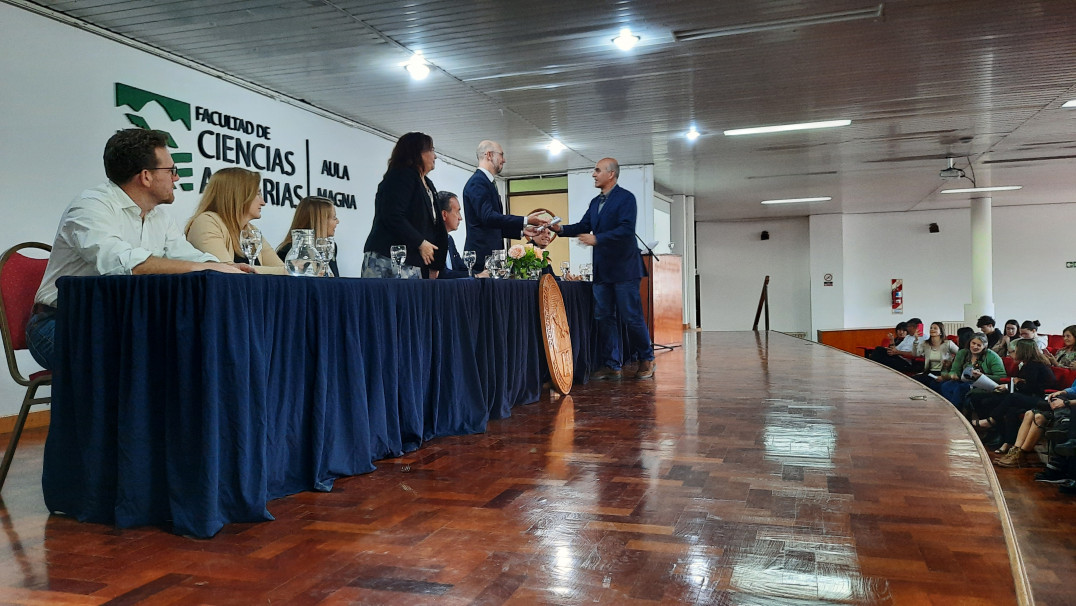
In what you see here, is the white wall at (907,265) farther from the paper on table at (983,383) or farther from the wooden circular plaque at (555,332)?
the wooden circular plaque at (555,332)

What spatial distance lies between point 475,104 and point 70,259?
232 inches

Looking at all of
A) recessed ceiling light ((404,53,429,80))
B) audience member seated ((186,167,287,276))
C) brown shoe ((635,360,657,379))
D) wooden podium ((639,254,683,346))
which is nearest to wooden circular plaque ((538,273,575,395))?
brown shoe ((635,360,657,379))

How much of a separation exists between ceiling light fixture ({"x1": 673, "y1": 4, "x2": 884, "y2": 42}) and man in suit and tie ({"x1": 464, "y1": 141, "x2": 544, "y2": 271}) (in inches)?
86.5

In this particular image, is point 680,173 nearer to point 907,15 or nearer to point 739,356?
point 739,356

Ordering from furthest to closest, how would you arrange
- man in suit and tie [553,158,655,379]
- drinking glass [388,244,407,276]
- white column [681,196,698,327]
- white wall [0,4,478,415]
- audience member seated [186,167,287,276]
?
1. white column [681,196,698,327]
2. man in suit and tie [553,158,655,379]
3. white wall [0,4,478,415]
4. drinking glass [388,244,407,276]
5. audience member seated [186,167,287,276]

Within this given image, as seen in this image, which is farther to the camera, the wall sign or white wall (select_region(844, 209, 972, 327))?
white wall (select_region(844, 209, 972, 327))

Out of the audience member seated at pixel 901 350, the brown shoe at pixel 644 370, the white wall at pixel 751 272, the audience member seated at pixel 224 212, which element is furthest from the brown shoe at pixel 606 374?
the white wall at pixel 751 272

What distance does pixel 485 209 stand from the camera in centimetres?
464

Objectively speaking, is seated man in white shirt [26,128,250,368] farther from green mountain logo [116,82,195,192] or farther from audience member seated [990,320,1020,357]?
audience member seated [990,320,1020,357]

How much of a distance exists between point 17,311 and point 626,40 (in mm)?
4701

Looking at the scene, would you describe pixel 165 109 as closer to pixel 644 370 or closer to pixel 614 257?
pixel 614 257

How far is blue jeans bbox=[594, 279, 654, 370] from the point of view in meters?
5.29

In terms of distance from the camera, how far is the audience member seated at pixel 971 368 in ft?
26.5

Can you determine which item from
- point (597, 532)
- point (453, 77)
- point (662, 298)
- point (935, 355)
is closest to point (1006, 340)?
point (935, 355)
